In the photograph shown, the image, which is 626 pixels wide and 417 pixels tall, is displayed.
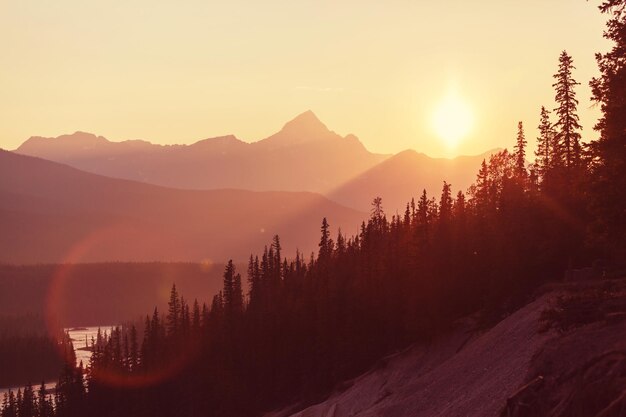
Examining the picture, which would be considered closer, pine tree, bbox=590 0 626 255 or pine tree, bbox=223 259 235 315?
pine tree, bbox=590 0 626 255

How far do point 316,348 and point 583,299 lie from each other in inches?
2549

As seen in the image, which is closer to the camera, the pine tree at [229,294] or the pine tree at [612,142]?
the pine tree at [612,142]

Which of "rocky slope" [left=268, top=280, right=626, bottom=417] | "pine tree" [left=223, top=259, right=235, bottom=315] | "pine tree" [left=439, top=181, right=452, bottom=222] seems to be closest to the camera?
"rocky slope" [left=268, top=280, right=626, bottom=417]

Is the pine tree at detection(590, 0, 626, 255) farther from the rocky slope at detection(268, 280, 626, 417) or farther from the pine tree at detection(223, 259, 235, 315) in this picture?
the pine tree at detection(223, 259, 235, 315)

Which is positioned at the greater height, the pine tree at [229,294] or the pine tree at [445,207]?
the pine tree at [445,207]

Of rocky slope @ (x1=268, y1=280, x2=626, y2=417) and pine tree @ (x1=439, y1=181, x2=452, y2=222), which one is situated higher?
pine tree @ (x1=439, y1=181, x2=452, y2=222)

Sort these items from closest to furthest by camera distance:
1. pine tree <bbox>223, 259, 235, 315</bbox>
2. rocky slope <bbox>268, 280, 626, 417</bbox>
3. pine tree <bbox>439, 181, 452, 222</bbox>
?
1. rocky slope <bbox>268, 280, 626, 417</bbox>
2. pine tree <bbox>439, 181, 452, 222</bbox>
3. pine tree <bbox>223, 259, 235, 315</bbox>

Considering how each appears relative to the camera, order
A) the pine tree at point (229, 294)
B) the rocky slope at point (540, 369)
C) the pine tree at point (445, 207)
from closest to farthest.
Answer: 1. the rocky slope at point (540, 369)
2. the pine tree at point (445, 207)
3. the pine tree at point (229, 294)

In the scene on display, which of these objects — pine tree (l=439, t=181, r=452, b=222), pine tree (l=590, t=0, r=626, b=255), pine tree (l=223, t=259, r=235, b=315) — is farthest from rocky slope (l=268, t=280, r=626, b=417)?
pine tree (l=223, t=259, r=235, b=315)

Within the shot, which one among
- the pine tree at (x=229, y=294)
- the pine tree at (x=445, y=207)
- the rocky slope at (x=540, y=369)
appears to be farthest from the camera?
the pine tree at (x=229, y=294)

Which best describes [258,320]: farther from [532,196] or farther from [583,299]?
[583,299]

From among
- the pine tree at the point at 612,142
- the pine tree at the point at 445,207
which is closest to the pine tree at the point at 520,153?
the pine tree at the point at 445,207

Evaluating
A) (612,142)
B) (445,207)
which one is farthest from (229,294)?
(612,142)

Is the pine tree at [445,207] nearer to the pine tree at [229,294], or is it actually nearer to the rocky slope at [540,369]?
the rocky slope at [540,369]
